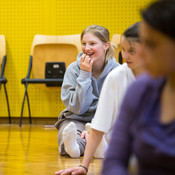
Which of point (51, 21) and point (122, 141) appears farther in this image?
point (51, 21)

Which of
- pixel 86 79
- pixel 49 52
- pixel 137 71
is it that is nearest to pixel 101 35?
pixel 86 79

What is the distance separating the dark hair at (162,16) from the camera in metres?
0.69

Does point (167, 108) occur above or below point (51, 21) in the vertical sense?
above

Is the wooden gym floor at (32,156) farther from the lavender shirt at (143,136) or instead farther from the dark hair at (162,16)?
the dark hair at (162,16)

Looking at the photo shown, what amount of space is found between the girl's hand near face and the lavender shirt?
202 centimetres

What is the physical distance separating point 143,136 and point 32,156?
7.07 feet

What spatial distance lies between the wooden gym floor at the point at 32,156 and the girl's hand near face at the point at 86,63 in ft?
2.12

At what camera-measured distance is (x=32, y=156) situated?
283 centimetres

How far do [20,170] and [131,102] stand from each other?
162 cm

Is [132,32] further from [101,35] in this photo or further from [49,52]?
[49,52]

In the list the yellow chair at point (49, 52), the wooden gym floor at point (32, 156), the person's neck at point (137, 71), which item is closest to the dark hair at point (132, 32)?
the person's neck at point (137, 71)

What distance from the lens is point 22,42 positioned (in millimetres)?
5762

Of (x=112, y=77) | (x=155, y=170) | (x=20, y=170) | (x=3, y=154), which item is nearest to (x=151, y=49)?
(x=155, y=170)

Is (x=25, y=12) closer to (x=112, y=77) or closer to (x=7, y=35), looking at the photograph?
(x=7, y=35)
